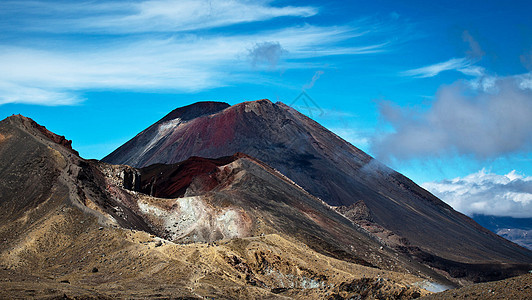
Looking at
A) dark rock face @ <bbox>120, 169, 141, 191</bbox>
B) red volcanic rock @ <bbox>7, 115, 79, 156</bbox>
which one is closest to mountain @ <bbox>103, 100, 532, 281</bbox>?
dark rock face @ <bbox>120, 169, 141, 191</bbox>

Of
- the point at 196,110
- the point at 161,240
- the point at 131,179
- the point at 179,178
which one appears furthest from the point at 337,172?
the point at 161,240

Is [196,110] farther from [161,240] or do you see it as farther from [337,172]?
[161,240]

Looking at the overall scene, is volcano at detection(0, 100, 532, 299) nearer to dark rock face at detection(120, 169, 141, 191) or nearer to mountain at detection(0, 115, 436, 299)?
mountain at detection(0, 115, 436, 299)

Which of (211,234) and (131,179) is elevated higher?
(131,179)

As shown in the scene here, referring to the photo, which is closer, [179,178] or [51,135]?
[51,135]

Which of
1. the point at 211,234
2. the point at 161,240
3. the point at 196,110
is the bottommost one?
the point at 161,240

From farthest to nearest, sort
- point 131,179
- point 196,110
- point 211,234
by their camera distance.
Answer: point 196,110, point 131,179, point 211,234
